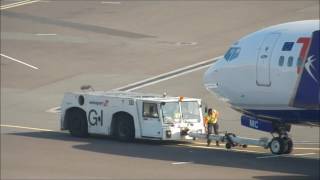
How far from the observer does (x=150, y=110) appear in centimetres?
3291

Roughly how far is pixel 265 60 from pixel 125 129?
7000 mm

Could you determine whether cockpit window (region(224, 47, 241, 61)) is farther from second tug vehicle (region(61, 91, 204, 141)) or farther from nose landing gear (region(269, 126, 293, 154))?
second tug vehicle (region(61, 91, 204, 141))

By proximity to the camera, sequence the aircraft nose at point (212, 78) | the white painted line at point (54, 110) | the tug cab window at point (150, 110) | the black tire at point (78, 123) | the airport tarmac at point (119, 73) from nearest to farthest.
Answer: the airport tarmac at point (119, 73)
the aircraft nose at point (212, 78)
the tug cab window at point (150, 110)
the black tire at point (78, 123)
the white painted line at point (54, 110)

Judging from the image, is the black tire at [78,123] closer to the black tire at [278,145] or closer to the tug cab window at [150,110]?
the tug cab window at [150,110]

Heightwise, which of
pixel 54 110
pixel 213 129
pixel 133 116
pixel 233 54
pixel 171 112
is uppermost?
pixel 233 54

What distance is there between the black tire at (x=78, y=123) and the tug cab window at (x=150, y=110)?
3.03 meters

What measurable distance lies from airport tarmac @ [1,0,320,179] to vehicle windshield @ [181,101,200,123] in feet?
3.05

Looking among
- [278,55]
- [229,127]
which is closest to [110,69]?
[229,127]

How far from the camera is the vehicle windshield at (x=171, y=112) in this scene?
3266 cm

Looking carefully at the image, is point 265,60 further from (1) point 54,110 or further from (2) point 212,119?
(1) point 54,110

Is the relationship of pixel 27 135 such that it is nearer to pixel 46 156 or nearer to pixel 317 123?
pixel 46 156

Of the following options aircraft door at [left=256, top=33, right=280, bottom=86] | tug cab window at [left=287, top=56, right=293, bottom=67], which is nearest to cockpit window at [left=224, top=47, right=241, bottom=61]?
aircraft door at [left=256, top=33, right=280, bottom=86]

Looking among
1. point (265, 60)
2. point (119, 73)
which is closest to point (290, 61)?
point (265, 60)

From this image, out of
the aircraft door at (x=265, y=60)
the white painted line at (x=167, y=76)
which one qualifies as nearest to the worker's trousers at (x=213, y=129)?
the aircraft door at (x=265, y=60)
